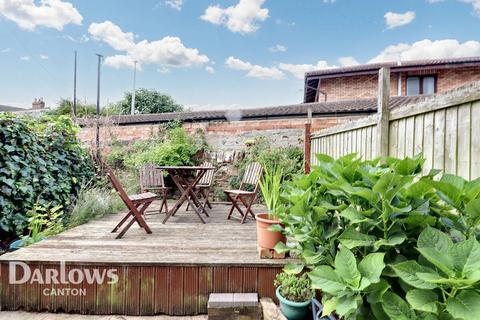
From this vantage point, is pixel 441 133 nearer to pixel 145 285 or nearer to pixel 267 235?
pixel 267 235

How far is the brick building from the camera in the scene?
32.2 feet

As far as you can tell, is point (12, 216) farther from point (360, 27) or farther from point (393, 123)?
point (360, 27)

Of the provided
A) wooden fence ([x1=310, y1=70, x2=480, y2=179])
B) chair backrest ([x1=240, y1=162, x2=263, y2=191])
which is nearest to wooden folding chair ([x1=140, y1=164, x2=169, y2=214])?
chair backrest ([x1=240, y1=162, x2=263, y2=191])

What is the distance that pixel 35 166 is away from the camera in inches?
118

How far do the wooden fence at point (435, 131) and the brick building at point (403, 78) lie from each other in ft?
31.8

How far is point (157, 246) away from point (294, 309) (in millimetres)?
1298

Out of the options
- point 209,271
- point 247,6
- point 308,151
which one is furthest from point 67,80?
point 209,271

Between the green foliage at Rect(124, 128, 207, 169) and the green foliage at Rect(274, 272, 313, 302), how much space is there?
3880 millimetres

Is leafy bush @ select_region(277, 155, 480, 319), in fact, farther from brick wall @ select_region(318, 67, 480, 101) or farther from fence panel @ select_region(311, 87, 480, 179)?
brick wall @ select_region(318, 67, 480, 101)

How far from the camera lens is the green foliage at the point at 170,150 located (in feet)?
17.1

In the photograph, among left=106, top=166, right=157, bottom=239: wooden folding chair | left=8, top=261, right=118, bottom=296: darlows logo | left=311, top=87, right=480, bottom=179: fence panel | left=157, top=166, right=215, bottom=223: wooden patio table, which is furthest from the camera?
left=157, top=166, right=215, bottom=223: wooden patio table

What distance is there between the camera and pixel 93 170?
441 centimetres

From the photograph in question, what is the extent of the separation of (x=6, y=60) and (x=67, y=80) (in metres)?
7.08

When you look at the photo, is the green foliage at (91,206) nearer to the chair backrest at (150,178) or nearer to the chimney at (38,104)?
the chair backrest at (150,178)
